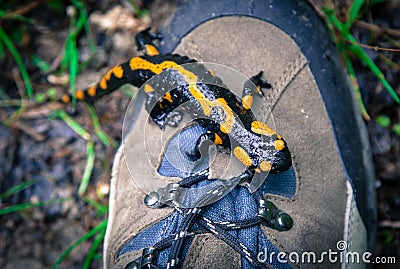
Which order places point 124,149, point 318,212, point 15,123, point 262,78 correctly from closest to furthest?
1. point 318,212
2. point 262,78
3. point 124,149
4. point 15,123

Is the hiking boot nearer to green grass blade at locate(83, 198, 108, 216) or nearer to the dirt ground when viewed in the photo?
the dirt ground

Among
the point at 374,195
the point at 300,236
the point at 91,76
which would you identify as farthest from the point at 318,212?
the point at 91,76

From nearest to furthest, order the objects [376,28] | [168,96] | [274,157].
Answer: [274,157] < [168,96] < [376,28]

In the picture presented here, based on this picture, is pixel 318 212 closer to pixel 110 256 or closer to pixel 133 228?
pixel 133 228

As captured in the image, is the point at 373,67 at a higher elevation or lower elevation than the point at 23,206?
higher

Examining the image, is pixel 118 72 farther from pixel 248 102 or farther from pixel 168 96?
pixel 248 102

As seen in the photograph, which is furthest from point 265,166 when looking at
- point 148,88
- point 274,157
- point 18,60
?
point 18,60

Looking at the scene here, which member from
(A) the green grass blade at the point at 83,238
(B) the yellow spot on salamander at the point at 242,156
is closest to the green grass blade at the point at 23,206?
(A) the green grass blade at the point at 83,238

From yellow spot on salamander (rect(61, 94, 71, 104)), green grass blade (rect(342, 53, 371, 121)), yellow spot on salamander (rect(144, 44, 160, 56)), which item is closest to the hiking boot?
yellow spot on salamander (rect(144, 44, 160, 56))
